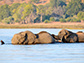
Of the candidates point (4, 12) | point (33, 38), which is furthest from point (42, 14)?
point (33, 38)

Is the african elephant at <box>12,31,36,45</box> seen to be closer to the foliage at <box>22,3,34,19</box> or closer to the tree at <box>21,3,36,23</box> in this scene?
the tree at <box>21,3,36,23</box>

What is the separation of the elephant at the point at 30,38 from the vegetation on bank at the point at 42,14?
89.5 meters

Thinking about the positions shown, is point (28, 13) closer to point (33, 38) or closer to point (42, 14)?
point (42, 14)

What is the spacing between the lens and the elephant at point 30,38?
2138 centimetres

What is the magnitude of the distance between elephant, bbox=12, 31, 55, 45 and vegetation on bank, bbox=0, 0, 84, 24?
8949 cm

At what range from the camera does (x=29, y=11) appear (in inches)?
4707

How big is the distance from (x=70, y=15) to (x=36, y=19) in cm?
2629

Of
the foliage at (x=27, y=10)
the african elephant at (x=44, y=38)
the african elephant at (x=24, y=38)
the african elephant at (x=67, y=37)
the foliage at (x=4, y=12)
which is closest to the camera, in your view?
the african elephant at (x=24, y=38)

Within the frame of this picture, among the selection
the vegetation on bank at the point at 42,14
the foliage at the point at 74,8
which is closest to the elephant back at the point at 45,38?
the vegetation on bank at the point at 42,14

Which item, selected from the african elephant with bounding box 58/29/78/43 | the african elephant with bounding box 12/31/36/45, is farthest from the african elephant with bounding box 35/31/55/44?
the african elephant with bounding box 58/29/78/43

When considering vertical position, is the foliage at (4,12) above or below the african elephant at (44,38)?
below

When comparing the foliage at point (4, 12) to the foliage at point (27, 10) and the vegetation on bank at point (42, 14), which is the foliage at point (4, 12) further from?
the foliage at point (27, 10)
